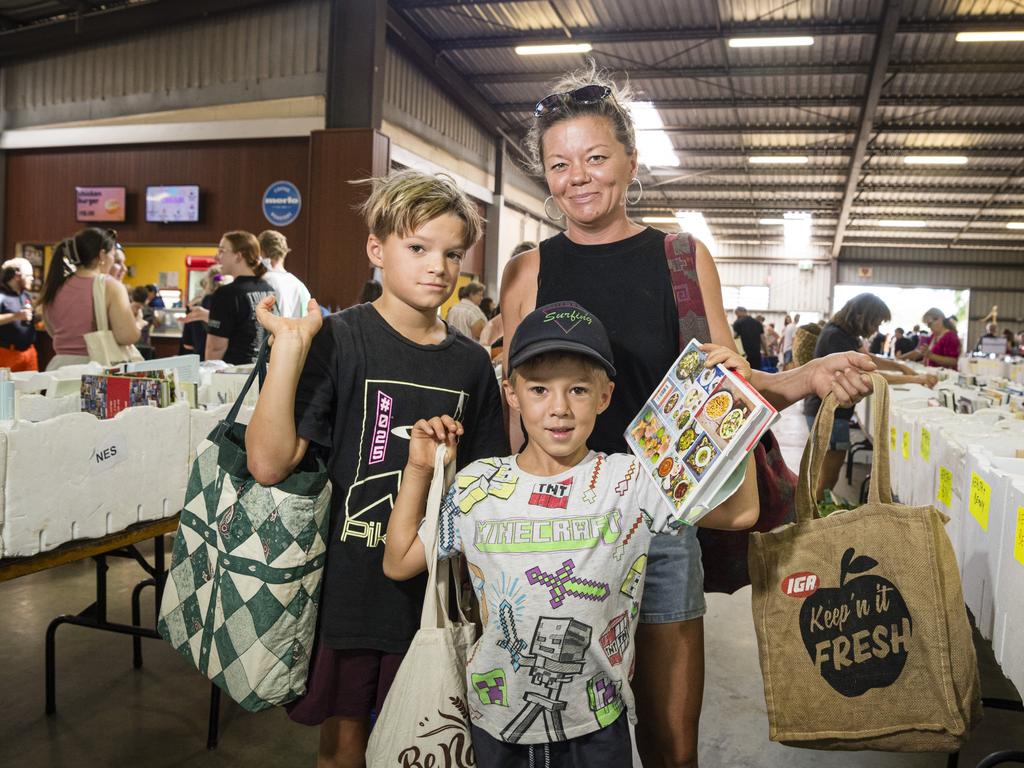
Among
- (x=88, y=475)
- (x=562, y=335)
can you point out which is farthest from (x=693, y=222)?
(x=562, y=335)

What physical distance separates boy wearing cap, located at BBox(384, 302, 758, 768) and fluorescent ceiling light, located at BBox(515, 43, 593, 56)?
937 centimetres

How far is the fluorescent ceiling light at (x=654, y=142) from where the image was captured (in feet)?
41.3

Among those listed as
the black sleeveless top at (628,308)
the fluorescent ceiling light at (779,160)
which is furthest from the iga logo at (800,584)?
the fluorescent ceiling light at (779,160)

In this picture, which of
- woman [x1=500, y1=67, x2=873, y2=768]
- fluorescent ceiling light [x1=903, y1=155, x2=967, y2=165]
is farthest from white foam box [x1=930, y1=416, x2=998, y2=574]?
fluorescent ceiling light [x1=903, y1=155, x2=967, y2=165]

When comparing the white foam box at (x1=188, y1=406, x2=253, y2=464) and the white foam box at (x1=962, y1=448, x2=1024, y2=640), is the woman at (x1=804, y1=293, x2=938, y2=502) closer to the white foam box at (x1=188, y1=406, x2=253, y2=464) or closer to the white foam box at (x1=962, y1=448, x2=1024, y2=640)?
the white foam box at (x1=962, y1=448, x2=1024, y2=640)

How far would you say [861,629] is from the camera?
1527 millimetres

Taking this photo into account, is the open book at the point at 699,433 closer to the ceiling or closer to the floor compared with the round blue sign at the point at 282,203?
closer to the floor

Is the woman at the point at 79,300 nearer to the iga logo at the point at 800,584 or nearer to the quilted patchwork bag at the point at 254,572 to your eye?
the quilted patchwork bag at the point at 254,572

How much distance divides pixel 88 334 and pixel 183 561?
2.79 m

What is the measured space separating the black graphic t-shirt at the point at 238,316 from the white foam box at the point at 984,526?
3624mm

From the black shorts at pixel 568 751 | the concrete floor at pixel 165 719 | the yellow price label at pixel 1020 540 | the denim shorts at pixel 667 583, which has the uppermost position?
the yellow price label at pixel 1020 540

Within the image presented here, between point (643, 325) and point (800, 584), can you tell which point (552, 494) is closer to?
point (643, 325)

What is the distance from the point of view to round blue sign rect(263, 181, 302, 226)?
933 cm

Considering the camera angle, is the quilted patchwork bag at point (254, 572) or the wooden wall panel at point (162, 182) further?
the wooden wall panel at point (162, 182)
